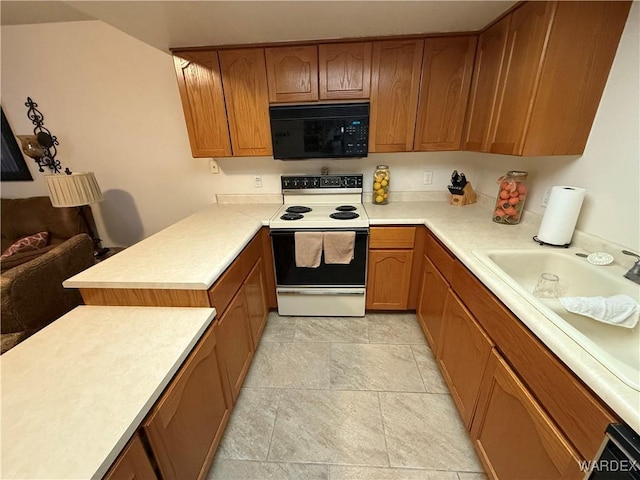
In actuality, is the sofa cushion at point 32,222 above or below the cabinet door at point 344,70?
below

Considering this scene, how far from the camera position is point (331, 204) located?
2.35 metres

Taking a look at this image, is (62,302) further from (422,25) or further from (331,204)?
(422,25)

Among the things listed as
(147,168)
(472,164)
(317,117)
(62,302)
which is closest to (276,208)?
(317,117)

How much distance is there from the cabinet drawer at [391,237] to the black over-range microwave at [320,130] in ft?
1.97

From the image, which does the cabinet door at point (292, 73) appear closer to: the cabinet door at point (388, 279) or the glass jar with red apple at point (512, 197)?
the cabinet door at point (388, 279)

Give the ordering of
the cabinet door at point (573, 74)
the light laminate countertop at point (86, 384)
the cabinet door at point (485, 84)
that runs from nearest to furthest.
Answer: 1. the light laminate countertop at point (86, 384)
2. the cabinet door at point (573, 74)
3. the cabinet door at point (485, 84)

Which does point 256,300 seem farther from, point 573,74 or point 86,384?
point 573,74

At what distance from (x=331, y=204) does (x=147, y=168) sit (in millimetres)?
1785

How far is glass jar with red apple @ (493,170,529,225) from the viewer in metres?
1.65

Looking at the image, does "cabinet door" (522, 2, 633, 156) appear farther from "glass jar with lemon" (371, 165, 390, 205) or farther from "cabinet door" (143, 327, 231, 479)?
"cabinet door" (143, 327, 231, 479)

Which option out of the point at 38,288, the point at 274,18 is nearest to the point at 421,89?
the point at 274,18

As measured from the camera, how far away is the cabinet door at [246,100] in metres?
1.86

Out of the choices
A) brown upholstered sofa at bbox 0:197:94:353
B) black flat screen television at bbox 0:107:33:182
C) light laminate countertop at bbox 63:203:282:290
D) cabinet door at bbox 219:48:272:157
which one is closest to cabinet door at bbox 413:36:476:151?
cabinet door at bbox 219:48:272:157

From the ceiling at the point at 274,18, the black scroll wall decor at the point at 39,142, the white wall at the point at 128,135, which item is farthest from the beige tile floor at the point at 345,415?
the black scroll wall decor at the point at 39,142
